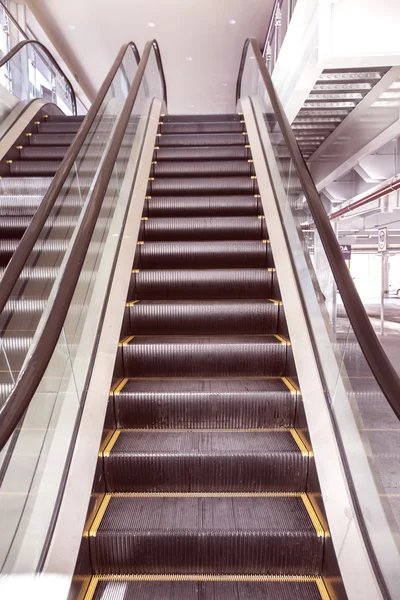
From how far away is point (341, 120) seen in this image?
6883 millimetres

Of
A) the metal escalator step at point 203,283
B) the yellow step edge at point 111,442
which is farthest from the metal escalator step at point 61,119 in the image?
the yellow step edge at point 111,442

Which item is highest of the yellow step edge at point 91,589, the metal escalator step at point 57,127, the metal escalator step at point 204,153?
the metal escalator step at point 57,127

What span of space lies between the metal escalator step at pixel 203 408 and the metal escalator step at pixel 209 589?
722mm

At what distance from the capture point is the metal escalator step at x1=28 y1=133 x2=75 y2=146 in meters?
5.18

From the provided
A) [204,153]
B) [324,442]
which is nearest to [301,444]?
[324,442]

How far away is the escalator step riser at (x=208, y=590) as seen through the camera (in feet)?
5.26

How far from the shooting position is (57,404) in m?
1.80

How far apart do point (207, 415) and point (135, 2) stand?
985cm

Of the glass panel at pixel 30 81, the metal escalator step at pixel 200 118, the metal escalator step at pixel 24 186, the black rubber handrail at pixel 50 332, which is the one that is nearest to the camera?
the black rubber handrail at pixel 50 332

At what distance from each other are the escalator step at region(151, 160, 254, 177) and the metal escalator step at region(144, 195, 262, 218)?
0.58 meters

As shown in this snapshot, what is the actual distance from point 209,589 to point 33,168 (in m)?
4.29

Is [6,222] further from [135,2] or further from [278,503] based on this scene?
[135,2]

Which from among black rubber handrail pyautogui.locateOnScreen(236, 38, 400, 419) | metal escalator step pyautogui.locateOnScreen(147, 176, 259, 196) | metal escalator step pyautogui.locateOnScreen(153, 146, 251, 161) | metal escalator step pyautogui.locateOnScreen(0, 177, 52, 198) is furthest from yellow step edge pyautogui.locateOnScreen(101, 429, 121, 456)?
metal escalator step pyautogui.locateOnScreen(153, 146, 251, 161)

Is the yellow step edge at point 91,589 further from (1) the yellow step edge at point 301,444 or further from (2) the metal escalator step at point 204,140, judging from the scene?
(2) the metal escalator step at point 204,140
